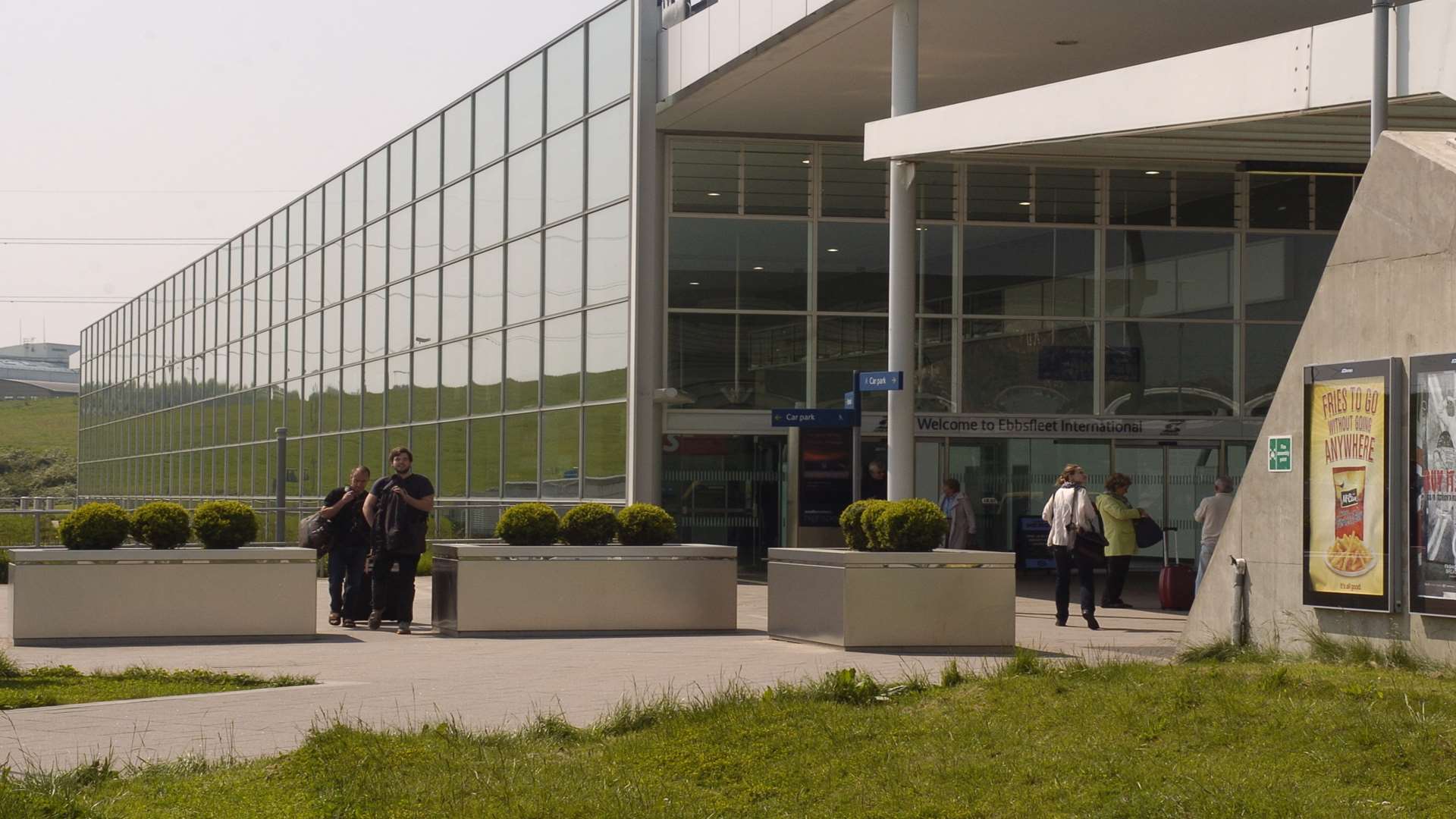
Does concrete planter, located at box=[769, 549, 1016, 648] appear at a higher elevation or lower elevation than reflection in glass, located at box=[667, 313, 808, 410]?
lower

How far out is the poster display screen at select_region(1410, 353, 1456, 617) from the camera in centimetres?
1002

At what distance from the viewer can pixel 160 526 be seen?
1545cm

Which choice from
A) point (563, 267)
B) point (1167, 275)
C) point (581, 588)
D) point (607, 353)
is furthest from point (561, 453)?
point (581, 588)

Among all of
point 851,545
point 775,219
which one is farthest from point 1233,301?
point 851,545

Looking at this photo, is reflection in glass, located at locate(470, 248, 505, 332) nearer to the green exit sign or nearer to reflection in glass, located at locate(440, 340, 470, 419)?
reflection in glass, located at locate(440, 340, 470, 419)

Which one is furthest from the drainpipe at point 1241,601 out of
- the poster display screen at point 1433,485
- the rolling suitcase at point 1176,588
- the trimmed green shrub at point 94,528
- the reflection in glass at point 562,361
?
the reflection in glass at point 562,361

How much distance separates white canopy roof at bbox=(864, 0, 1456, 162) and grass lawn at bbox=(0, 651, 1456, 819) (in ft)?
16.5

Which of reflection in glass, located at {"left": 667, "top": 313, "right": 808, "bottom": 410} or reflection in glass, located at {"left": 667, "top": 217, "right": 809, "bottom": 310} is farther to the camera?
reflection in glass, located at {"left": 667, "top": 217, "right": 809, "bottom": 310}

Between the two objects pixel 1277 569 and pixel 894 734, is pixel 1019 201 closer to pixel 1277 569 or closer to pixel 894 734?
pixel 1277 569

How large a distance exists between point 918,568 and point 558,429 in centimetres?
1353

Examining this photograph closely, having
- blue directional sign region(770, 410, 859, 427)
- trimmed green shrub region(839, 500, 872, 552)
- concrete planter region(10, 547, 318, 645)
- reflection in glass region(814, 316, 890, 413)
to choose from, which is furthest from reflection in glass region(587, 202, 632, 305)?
trimmed green shrub region(839, 500, 872, 552)

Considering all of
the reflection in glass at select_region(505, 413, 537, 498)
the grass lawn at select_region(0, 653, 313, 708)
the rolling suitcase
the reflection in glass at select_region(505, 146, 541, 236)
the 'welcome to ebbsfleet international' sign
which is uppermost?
the reflection in glass at select_region(505, 146, 541, 236)

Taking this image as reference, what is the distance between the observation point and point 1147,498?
27.8 m

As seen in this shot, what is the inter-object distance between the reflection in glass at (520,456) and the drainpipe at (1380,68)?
1760 centimetres
